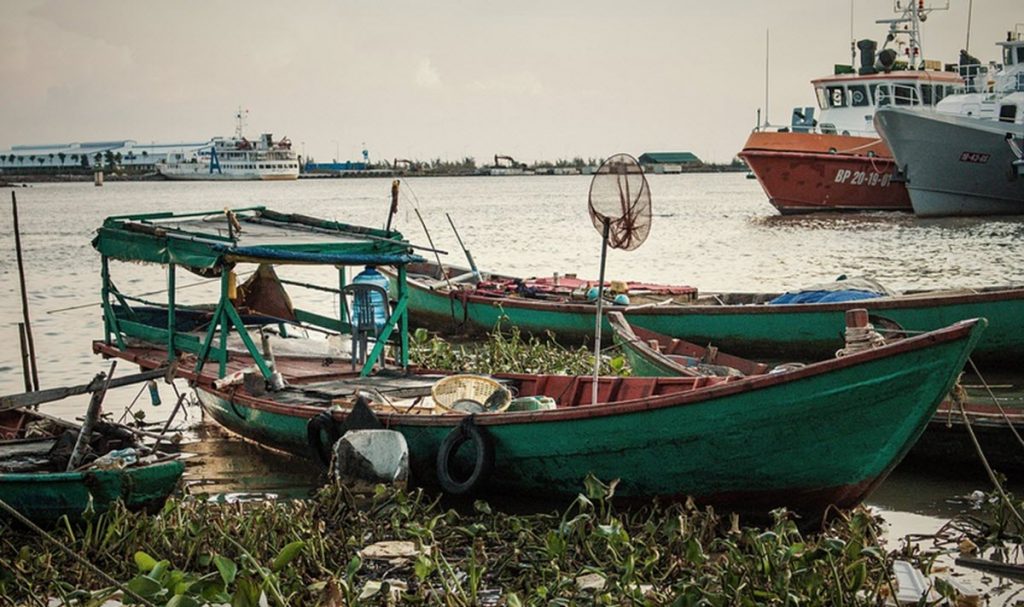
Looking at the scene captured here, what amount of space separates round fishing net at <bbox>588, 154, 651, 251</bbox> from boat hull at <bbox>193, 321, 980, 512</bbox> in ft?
4.76

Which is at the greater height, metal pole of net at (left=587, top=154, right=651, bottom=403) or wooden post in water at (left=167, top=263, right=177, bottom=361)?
metal pole of net at (left=587, top=154, right=651, bottom=403)

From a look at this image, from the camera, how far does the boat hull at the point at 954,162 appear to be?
112 ft

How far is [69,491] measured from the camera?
24.9ft

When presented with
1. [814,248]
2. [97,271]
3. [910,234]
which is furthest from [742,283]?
[97,271]

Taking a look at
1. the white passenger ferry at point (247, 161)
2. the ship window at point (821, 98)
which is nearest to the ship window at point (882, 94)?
the ship window at point (821, 98)

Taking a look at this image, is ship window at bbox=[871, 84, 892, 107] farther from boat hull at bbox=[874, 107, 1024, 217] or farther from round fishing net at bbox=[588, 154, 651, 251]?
round fishing net at bbox=[588, 154, 651, 251]

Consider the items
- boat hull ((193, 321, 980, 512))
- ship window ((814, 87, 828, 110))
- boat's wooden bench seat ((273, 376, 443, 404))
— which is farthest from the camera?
ship window ((814, 87, 828, 110))

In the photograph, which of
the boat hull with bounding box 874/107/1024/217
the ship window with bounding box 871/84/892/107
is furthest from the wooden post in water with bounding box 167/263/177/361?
the ship window with bounding box 871/84/892/107

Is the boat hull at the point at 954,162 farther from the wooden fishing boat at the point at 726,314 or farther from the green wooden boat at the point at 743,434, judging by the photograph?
the green wooden boat at the point at 743,434

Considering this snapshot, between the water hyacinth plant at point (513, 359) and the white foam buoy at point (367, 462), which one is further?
the water hyacinth plant at point (513, 359)

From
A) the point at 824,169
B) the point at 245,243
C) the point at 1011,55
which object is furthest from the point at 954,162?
the point at 245,243

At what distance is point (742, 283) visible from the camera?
1056 inches

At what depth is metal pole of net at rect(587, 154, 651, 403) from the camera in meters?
8.40

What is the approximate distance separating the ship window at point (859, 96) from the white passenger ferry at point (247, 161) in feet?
326
